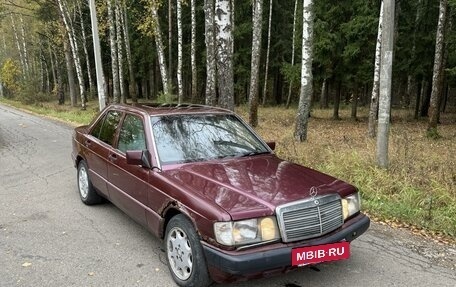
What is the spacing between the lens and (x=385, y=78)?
739 cm

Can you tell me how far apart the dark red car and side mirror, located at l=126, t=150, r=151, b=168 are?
0.01 meters

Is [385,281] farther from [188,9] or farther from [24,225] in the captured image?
[188,9]

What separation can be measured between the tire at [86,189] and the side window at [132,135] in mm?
1382

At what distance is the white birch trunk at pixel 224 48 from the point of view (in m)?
9.77

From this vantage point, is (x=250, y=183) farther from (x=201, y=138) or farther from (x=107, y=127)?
(x=107, y=127)

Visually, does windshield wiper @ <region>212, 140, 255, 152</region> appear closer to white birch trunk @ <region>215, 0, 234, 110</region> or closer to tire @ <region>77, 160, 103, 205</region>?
tire @ <region>77, 160, 103, 205</region>

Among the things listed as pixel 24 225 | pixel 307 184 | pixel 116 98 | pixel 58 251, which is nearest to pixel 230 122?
pixel 307 184

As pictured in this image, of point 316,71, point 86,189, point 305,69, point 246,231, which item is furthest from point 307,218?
point 316,71

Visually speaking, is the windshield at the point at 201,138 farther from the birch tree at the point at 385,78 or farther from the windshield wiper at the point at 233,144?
the birch tree at the point at 385,78

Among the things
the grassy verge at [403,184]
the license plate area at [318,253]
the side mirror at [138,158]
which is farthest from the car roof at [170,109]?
the grassy verge at [403,184]

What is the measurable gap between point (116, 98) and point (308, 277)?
21243 millimetres

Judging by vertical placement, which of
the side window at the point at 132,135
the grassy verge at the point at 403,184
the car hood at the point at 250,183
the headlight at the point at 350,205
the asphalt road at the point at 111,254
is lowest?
the asphalt road at the point at 111,254

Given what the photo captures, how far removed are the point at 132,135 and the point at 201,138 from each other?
925 millimetres

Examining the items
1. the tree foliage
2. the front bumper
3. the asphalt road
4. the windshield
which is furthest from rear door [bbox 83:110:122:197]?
the tree foliage
